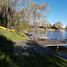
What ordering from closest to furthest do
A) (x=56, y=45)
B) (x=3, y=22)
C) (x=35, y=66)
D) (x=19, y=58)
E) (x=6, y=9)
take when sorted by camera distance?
(x=35, y=66) → (x=19, y=58) → (x=56, y=45) → (x=6, y=9) → (x=3, y=22)

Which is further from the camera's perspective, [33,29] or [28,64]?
[33,29]

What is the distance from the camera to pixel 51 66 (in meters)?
10.5

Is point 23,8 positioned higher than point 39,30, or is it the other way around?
point 23,8

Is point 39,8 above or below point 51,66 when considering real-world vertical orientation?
above

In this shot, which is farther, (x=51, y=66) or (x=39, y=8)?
(x=39, y=8)

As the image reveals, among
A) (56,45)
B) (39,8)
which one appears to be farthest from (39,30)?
(56,45)

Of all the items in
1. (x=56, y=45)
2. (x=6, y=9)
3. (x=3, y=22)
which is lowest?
(x=56, y=45)

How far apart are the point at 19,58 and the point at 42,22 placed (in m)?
28.8

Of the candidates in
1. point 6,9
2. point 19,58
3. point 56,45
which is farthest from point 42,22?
point 19,58

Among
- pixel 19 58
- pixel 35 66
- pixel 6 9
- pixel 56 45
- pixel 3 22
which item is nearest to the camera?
pixel 35 66

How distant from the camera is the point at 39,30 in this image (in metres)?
39.4

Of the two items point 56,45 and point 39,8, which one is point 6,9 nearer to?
point 39,8

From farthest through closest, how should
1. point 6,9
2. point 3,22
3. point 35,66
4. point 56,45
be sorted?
point 3,22 < point 6,9 < point 56,45 < point 35,66

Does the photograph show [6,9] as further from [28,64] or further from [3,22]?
[28,64]
